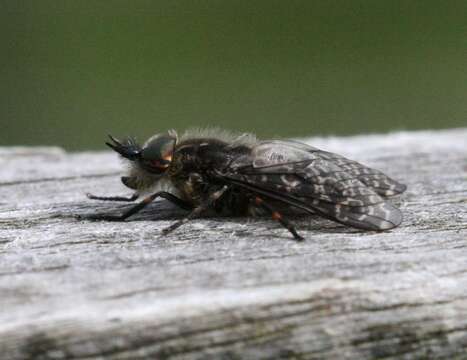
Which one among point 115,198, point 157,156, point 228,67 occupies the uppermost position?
point 157,156

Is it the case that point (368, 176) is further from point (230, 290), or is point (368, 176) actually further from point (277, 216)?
point (230, 290)

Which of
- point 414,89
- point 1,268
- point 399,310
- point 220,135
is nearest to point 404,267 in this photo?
point 399,310

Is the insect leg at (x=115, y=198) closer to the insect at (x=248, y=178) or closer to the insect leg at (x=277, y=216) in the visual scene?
the insect at (x=248, y=178)

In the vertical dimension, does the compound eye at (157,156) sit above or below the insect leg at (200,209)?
above

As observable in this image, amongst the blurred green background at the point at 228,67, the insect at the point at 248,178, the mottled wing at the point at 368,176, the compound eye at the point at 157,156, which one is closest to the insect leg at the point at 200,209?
the insect at the point at 248,178

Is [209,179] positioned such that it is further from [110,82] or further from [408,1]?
[408,1]

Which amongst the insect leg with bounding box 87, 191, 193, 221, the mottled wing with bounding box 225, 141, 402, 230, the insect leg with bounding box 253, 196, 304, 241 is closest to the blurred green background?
A: the mottled wing with bounding box 225, 141, 402, 230

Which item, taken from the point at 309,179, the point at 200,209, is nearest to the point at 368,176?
the point at 309,179
